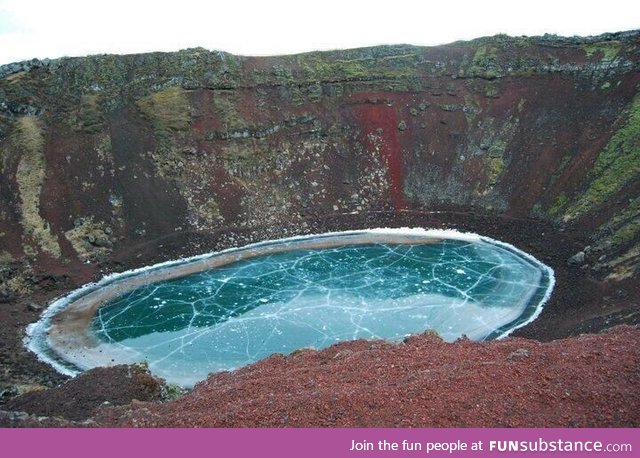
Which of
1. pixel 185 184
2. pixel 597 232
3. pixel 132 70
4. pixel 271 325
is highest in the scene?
pixel 132 70

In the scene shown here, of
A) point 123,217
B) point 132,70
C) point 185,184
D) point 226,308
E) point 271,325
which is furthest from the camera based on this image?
point 132,70

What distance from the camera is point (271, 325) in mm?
27578

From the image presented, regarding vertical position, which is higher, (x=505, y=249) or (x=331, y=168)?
(x=331, y=168)

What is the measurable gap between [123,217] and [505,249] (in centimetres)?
2618

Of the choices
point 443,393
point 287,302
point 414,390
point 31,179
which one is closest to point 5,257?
point 31,179

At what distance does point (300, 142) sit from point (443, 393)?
1383 inches

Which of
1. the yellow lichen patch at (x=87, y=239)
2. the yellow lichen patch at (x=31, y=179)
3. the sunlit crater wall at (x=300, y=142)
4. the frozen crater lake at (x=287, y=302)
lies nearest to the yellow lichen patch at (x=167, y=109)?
the sunlit crater wall at (x=300, y=142)

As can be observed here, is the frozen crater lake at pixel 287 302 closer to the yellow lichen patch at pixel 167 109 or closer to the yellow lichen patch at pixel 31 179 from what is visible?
the yellow lichen patch at pixel 31 179

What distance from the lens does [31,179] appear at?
3572 cm

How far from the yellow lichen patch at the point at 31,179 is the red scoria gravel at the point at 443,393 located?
24.2 metres

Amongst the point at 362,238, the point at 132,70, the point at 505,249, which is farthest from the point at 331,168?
the point at 132,70

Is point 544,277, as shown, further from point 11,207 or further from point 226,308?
point 11,207

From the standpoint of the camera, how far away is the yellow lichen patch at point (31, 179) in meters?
33.5

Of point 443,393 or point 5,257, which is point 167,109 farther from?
point 443,393
